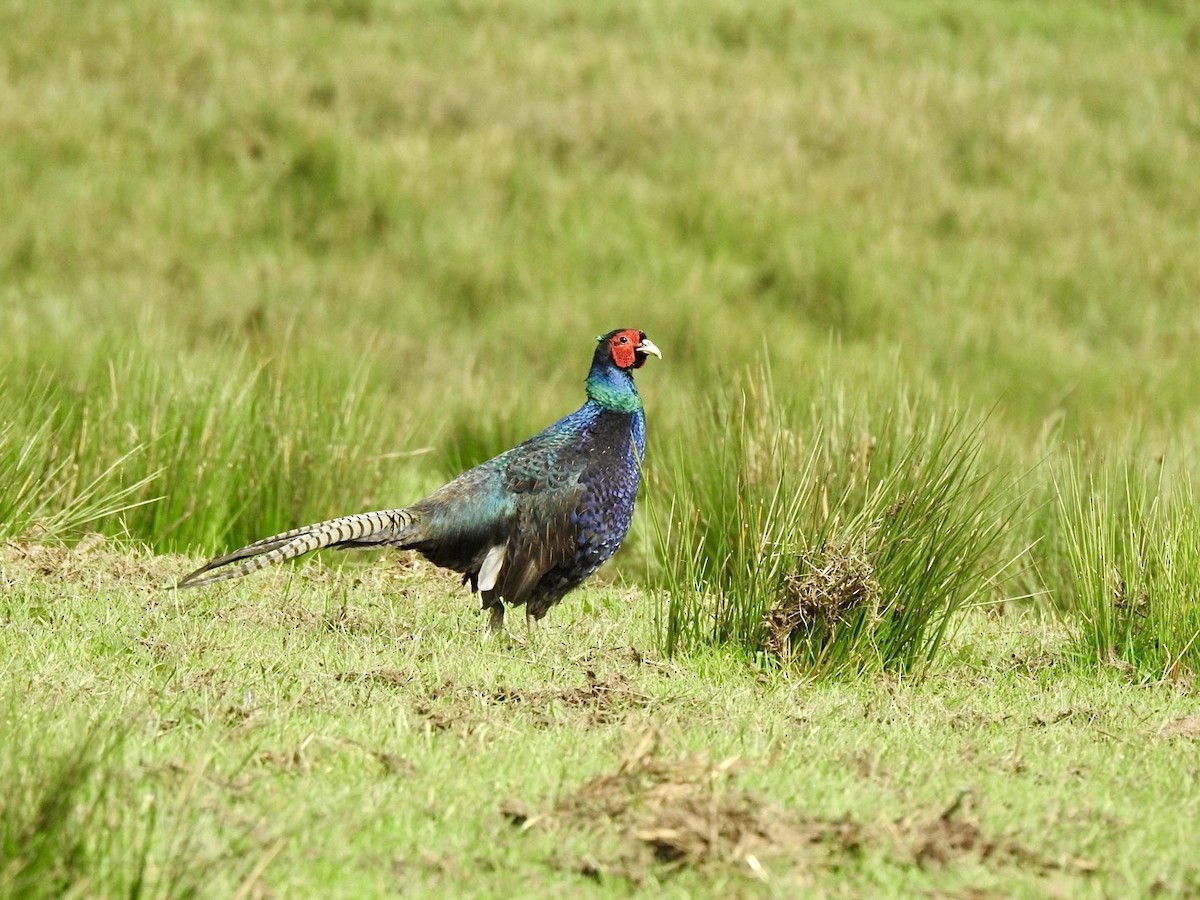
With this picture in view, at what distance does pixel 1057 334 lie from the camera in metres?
15.1

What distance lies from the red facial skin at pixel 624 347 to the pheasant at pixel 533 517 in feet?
0.73

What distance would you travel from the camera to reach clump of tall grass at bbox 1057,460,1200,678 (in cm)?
639

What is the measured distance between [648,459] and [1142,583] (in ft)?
10.7

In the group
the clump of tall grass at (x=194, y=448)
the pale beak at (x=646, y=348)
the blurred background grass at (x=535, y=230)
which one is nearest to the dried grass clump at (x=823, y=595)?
the pale beak at (x=646, y=348)

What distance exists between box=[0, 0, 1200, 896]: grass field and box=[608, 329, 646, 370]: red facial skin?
53 centimetres

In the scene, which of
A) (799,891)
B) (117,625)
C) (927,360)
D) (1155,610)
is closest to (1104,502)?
(1155,610)

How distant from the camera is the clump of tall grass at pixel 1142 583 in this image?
6387mm

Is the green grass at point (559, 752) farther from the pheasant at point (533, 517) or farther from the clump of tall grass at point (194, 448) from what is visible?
the clump of tall grass at point (194, 448)

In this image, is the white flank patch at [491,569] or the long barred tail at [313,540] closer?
the long barred tail at [313,540]

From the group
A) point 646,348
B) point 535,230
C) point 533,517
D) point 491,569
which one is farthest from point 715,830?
point 535,230

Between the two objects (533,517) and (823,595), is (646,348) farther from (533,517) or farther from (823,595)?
(823,595)

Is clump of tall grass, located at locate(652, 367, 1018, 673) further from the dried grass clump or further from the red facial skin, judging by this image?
the red facial skin

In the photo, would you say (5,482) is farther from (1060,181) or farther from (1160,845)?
(1060,181)

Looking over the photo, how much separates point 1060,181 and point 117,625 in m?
15.2
